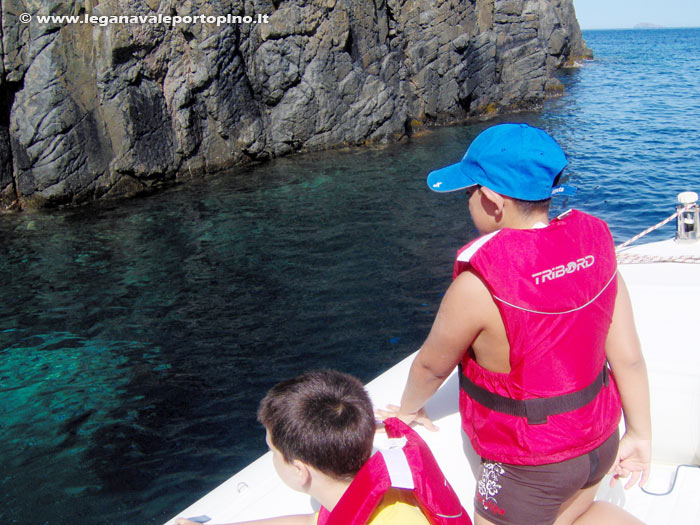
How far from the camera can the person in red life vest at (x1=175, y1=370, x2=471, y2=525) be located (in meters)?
1.80

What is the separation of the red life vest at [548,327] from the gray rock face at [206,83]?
13.8 meters

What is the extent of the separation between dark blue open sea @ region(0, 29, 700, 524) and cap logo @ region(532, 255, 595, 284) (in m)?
1.40

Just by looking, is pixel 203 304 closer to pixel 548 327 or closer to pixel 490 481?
pixel 490 481

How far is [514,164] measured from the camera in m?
1.92

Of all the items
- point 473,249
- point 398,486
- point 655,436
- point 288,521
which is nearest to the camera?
point 398,486

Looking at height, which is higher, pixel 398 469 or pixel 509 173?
pixel 509 173

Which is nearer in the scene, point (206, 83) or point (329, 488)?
point (329, 488)

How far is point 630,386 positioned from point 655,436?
1.21m

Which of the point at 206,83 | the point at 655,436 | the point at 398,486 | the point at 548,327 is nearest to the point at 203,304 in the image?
the point at 655,436

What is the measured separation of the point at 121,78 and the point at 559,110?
1798 cm

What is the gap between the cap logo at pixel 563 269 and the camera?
1816 mm

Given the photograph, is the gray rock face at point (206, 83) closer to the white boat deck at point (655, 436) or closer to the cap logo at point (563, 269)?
the white boat deck at point (655, 436)

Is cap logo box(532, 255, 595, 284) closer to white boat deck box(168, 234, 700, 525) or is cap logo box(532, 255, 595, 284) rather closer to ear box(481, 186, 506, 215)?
ear box(481, 186, 506, 215)

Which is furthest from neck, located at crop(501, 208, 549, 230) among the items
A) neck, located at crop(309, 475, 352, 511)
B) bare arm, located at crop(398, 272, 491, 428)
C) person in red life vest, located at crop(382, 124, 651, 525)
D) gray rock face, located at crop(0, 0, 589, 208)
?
gray rock face, located at crop(0, 0, 589, 208)
